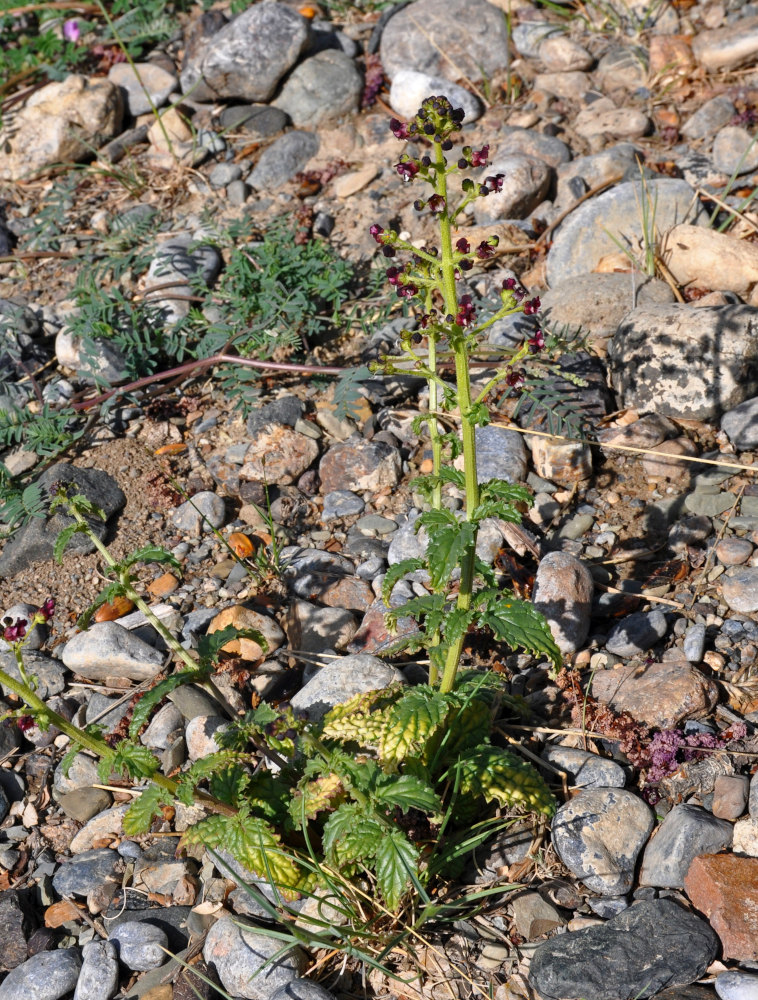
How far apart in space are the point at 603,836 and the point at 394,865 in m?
0.81

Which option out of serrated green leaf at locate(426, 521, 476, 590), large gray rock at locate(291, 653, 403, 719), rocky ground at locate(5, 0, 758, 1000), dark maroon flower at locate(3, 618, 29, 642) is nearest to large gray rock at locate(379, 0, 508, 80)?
rocky ground at locate(5, 0, 758, 1000)

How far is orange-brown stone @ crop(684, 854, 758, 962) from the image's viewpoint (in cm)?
282

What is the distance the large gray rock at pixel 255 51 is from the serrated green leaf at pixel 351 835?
5.73 m

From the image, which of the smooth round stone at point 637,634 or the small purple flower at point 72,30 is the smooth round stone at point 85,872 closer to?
the smooth round stone at point 637,634

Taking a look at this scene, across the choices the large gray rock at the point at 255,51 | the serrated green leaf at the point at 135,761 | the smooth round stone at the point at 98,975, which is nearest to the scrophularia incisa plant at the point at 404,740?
the serrated green leaf at the point at 135,761

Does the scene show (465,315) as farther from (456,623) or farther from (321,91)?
(321,91)

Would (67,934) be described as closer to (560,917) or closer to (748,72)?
(560,917)

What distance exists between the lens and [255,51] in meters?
6.82

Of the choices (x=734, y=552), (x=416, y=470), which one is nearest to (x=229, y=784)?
(x=416, y=470)

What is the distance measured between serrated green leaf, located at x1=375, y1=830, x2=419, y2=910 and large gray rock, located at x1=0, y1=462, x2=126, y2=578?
239 cm

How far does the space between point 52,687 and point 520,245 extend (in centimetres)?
370

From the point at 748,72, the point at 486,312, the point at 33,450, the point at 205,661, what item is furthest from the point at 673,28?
the point at 205,661

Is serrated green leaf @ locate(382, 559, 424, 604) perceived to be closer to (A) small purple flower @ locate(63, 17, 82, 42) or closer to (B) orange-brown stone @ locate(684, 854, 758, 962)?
(B) orange-brown stone @ locate(684, 854, 758, 962)

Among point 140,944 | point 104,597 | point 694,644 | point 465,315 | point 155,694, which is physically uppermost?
point 465,315
